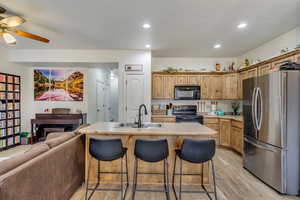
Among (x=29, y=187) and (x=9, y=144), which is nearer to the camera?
(x=29, y=187)

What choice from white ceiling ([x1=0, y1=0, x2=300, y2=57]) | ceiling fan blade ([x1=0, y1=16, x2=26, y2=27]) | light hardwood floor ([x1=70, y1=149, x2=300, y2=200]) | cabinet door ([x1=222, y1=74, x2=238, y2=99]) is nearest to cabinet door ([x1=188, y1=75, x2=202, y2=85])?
cabinet door ([x1=222, y1=74, x2=238, y2=99])

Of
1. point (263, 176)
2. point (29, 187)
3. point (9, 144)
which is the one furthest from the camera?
point (9, 144)

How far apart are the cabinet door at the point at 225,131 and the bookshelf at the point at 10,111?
604cm

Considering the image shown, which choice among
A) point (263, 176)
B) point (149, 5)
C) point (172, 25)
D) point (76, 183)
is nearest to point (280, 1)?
point (172, 25)

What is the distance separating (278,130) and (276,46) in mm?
2407

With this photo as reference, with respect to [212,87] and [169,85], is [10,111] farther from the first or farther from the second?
[212,87]

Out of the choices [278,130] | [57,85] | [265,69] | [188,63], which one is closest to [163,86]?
[188,63]

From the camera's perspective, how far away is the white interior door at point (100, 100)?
6738 mm

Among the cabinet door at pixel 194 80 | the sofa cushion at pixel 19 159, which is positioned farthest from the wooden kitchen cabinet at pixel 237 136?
the sofa cushion at pixel 19 159

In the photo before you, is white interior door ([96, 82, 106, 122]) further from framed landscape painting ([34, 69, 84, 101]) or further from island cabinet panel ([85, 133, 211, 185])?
island cabinet panel ([85, 133, 211, 185])

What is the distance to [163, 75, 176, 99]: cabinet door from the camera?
5.32m

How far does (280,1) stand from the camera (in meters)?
2.43

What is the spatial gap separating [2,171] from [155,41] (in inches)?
141

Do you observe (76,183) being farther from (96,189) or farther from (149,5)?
(149,5)
